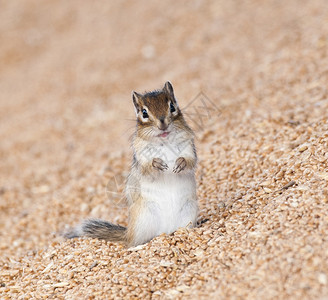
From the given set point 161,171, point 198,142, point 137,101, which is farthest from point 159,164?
point 198,142

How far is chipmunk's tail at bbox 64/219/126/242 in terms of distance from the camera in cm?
486

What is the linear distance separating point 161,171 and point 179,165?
7.9 inches

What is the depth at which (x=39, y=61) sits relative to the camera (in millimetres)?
14578

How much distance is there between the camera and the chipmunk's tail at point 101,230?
16.0 ft

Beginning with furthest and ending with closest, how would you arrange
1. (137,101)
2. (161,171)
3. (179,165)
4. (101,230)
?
(101,230) → (137,101) → (161,171) → (179,165)

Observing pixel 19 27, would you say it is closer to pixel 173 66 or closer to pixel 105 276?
pixel 173 66

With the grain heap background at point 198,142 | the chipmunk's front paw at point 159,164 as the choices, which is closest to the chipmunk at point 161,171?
the chipmunk's front paw at point 159,164

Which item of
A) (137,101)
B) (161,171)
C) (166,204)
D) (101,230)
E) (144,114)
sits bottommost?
(101,230)

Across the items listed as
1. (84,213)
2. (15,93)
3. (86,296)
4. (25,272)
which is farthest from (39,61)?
(86,296)

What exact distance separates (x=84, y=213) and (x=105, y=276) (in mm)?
2532

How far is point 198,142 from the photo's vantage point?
7227mm

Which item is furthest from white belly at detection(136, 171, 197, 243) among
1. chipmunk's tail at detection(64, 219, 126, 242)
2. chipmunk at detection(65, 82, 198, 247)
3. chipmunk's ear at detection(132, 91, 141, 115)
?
chipmunk's ear at detection(132, 91, 141, 115)

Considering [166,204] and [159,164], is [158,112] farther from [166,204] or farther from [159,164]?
[166,204]

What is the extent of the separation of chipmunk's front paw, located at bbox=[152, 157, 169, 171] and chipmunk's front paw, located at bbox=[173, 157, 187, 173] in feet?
0.30
